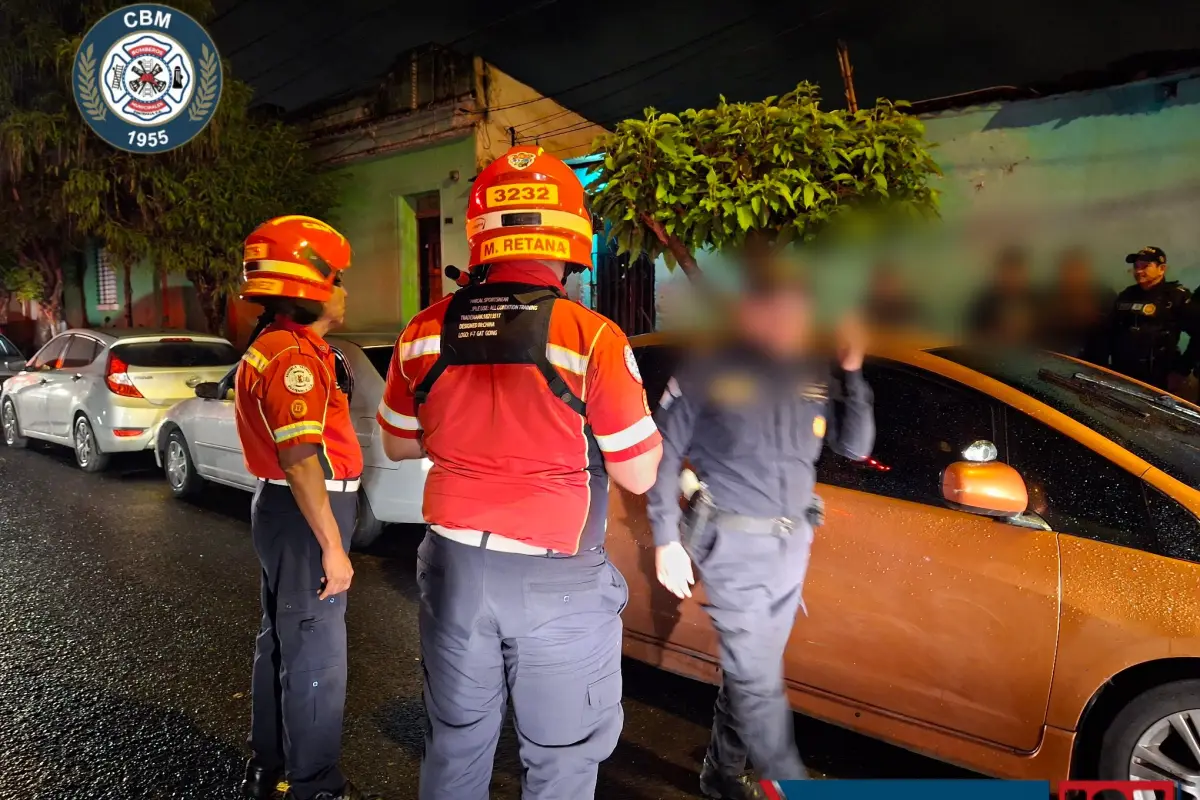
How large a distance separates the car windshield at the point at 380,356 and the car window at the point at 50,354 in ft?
17.4

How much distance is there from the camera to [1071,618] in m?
2.38

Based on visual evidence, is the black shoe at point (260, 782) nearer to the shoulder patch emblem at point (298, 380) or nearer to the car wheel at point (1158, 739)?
the shoulder patch emblem at point (298, 380)

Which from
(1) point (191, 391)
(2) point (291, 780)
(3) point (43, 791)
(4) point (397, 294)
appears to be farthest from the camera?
(4) point (397, 294)

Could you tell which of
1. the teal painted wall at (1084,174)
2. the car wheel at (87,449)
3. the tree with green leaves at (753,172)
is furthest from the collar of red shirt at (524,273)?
the car wheel at (87,449)

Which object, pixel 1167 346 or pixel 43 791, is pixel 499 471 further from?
pixel 1167 346

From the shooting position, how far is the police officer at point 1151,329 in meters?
5.53

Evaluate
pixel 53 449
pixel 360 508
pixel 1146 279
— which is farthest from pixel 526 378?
pixel 53 449

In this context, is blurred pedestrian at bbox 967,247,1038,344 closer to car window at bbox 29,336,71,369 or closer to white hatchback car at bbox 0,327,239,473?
white hatchback car at bbox 0,327,239,473

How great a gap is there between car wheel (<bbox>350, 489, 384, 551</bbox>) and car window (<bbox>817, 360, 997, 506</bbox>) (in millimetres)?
3348

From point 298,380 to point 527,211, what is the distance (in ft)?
3.19

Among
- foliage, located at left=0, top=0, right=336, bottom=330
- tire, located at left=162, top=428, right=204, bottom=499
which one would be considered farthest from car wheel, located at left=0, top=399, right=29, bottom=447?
tire, located at left=162, top=428, right=204, bottom=499

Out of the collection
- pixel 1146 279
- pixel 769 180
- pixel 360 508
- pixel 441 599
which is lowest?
pixel 360 508

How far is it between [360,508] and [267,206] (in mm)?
8326

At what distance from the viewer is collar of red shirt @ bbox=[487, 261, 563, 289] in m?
1.78
